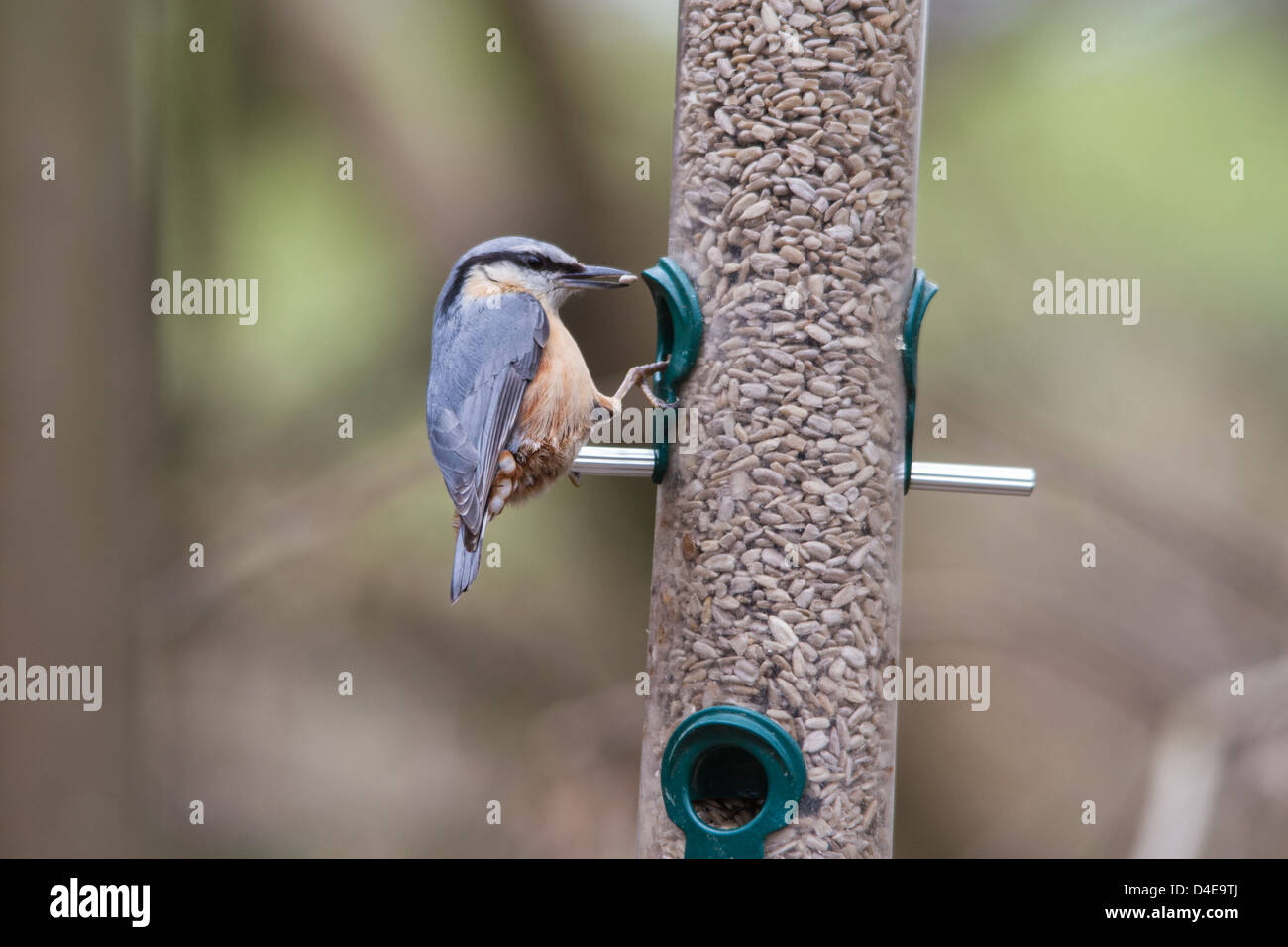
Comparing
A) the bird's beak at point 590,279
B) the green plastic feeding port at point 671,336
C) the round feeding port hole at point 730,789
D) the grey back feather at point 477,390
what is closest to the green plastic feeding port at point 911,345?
the green plastic feeding port at point 671,336

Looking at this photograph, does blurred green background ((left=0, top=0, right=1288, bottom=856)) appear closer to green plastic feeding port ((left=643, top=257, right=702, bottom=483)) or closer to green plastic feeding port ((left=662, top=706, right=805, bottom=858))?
green plastic feeding port ((left=643, top=257, right=702, bottom=483))

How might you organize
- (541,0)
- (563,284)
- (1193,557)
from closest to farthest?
(563,284) → (1193,557) → (541,0)

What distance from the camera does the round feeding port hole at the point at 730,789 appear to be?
2.99 m

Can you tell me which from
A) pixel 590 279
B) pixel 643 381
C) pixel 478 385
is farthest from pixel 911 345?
pixel 478 385

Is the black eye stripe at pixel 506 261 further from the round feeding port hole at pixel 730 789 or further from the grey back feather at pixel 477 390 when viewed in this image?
the round feeding port hole at pixel 730 789

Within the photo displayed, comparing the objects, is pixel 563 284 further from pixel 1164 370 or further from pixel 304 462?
pixel 1164 370

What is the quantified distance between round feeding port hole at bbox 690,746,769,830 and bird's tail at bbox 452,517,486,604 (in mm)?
765

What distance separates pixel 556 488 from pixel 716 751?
308 centimetres

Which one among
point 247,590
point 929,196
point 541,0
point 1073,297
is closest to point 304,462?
point 247,590

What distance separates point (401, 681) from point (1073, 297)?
3553 mm

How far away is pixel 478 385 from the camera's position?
11.3ft

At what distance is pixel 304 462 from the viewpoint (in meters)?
5.77

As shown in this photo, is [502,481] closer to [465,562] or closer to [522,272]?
[465,562]

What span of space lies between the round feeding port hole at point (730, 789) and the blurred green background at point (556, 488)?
2.70 m
